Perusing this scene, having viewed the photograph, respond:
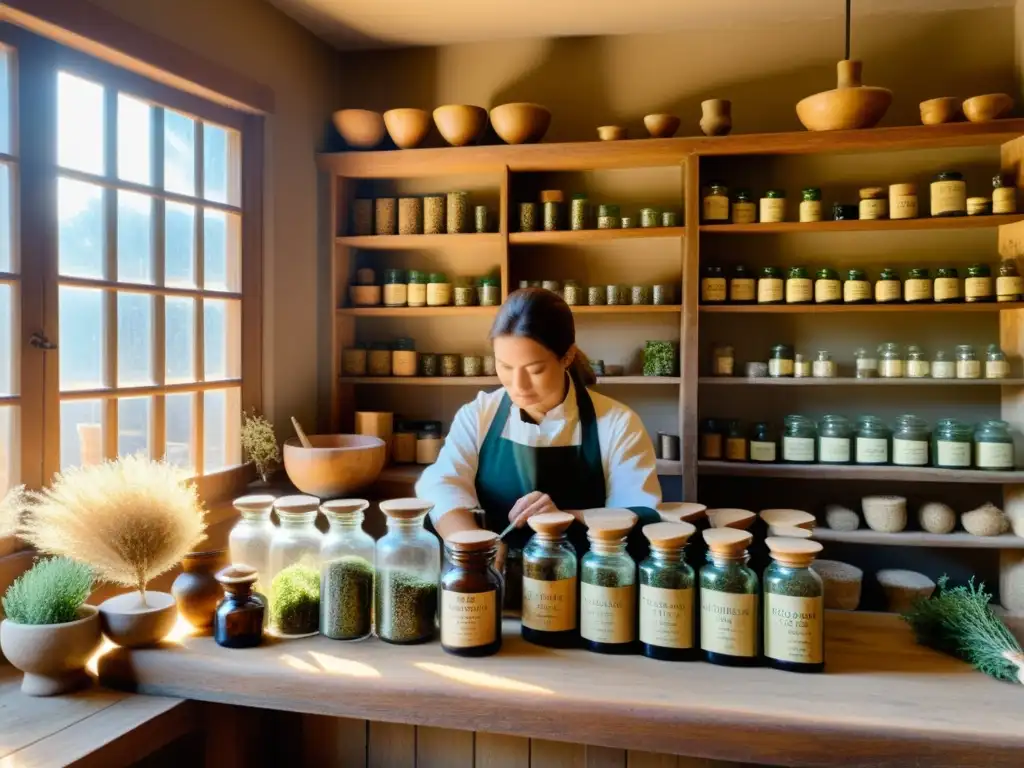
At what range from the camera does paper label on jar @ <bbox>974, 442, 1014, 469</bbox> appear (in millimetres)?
2695

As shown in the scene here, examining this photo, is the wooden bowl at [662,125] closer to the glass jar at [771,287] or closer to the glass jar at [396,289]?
the glass jar at [771,287]

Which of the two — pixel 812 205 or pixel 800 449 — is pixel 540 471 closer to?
pixel 800 449

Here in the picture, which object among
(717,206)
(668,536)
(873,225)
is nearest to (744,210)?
(717,206)

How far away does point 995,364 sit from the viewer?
2.72 metres

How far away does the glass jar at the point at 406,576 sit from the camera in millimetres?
1205

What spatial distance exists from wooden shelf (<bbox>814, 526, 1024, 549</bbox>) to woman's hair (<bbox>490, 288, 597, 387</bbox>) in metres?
1.62

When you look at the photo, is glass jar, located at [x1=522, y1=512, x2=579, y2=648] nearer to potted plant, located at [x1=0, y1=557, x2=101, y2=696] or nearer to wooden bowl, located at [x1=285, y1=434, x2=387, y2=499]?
potted plant, located at [x1=0, y1=557, x2=101, y2=696]

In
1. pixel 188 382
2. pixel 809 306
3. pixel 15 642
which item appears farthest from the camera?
pixel 809 306

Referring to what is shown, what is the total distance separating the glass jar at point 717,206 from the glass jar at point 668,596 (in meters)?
1.93

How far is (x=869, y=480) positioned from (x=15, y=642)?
2.77m

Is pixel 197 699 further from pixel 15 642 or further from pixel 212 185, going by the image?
pixel 212 185

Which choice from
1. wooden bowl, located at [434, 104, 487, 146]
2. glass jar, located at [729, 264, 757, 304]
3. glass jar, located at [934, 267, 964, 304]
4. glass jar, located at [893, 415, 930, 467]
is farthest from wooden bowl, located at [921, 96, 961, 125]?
wooden bowl, located at [434, 104, 487, 146]

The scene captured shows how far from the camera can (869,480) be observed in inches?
118

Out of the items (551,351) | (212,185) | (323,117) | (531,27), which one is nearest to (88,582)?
(551,351)
